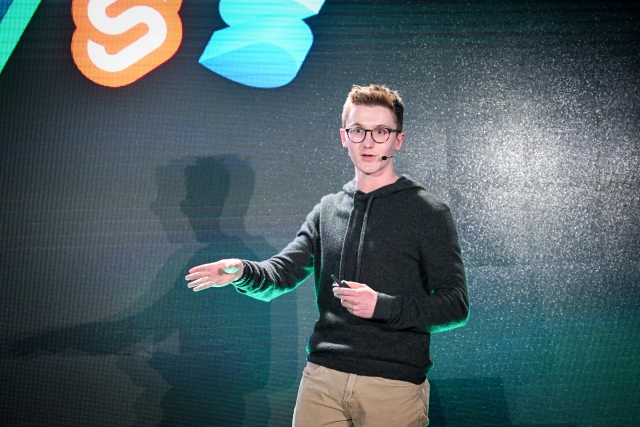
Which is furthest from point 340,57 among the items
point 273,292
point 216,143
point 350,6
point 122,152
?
point 273,292

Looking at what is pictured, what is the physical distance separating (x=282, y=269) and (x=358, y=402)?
0.48 meters

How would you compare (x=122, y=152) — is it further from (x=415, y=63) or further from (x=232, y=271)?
(x=415, y=63)

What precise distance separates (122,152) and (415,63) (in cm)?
138

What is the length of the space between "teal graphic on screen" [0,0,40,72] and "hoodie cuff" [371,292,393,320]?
2.21 m

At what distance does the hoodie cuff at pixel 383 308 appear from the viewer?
1460mm

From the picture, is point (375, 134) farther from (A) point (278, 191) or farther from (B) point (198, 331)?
(B) point (198, 331)

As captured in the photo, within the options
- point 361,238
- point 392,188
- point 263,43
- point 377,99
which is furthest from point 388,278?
point 263,43

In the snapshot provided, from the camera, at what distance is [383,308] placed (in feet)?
4.81

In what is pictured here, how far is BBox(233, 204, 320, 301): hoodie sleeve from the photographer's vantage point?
1.71m

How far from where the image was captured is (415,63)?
253 centimetres

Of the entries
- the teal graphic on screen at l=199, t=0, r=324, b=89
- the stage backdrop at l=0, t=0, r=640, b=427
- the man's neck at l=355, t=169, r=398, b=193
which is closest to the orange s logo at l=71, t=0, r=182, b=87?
the stage backdrop at l=0, t=0, r=640, b=427

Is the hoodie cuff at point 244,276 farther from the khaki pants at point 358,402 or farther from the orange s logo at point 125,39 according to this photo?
the orange s logo at point 125,39

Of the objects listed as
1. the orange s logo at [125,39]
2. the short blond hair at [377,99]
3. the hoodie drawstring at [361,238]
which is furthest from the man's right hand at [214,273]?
the orange s logo at [125,39]

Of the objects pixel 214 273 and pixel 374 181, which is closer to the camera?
pixel 214 273
